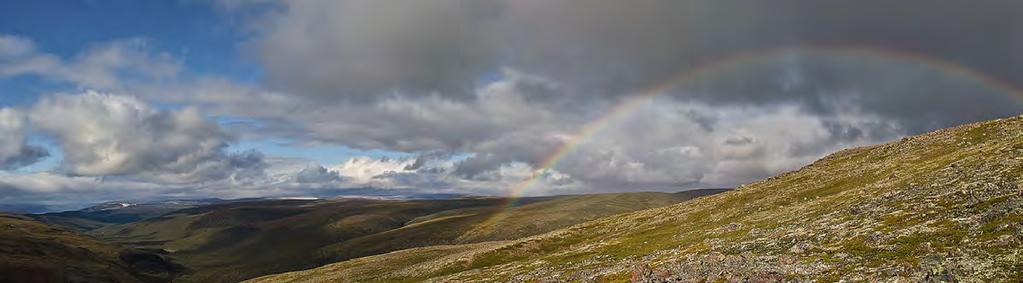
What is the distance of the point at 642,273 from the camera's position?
42.3 metres

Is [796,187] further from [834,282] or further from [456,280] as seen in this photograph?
[834,282]

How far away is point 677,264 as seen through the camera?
142 feet

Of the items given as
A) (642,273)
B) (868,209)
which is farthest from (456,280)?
(868,209)

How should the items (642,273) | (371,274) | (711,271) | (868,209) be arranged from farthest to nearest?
(371,274)
(868,209)
(642,273)
(711,271)

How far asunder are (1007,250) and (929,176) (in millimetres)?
31674

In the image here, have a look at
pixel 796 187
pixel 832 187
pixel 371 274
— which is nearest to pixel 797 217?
pixel 832 187

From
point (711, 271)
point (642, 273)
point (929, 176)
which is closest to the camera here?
point (711, 271)

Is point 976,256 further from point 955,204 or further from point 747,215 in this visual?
point 747,215

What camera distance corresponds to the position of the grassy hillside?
3056 cm

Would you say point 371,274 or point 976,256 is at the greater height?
point 976,256

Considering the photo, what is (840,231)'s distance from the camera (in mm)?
41594

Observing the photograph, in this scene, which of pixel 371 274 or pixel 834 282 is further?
pixel 371 274

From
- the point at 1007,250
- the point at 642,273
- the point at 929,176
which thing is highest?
the point at 929,176

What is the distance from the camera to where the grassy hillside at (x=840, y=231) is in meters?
30.6
